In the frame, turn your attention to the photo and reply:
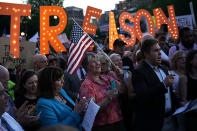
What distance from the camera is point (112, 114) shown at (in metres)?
3.23

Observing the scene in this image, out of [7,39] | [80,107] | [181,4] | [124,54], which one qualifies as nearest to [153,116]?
[80,107]

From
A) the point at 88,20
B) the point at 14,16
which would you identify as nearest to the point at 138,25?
the point at 88,20

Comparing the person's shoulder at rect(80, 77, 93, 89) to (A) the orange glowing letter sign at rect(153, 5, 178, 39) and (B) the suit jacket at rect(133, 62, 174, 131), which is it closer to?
(B) the suit jacket at rect(133, 62, 174, 131)

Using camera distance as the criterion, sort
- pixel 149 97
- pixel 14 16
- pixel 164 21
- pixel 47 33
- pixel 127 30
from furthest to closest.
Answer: pixel 164 21
pixel 127 30
pixel 47 33
pixel 14 16
pixel 149 97

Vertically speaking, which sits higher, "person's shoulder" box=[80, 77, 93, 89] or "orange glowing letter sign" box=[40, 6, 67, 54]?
"orange glowing letter sign" box=[40, 6, 67, 54]

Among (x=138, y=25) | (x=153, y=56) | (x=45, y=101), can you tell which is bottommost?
(x=45, y=101)

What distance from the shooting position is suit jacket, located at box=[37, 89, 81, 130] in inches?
103

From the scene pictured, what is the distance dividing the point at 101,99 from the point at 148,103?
623 millimetres

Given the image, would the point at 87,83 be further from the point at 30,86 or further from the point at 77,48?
the point at 77,48

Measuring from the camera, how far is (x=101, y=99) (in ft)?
10.5

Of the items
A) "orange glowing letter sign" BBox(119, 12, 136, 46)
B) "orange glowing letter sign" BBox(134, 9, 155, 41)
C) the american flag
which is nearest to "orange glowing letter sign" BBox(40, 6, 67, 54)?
the american flag

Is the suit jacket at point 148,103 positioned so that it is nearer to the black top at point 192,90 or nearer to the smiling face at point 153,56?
the smiling face at point 153,56

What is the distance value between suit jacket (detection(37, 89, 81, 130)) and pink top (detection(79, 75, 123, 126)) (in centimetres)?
42

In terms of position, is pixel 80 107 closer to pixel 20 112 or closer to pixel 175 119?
pixel 20 112
